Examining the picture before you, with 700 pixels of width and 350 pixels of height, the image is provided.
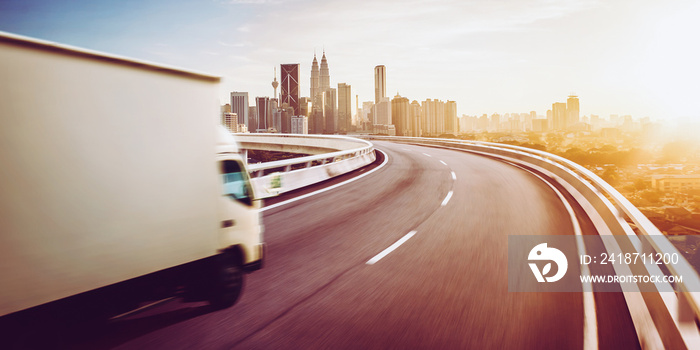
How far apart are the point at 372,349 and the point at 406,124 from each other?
191 m

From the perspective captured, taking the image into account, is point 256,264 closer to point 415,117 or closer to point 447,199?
point 447,199

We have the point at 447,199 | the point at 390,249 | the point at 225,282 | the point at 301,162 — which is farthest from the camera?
the point at 301,162

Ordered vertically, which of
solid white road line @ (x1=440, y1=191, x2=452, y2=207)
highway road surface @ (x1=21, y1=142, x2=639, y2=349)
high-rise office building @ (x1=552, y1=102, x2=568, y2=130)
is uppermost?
high-rise office building @ (x1=552, y1=102, x2=568, y2=130)

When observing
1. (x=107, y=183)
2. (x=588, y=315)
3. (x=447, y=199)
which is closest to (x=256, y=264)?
(x=107, y=183)

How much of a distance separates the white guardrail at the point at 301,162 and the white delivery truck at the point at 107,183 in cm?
113

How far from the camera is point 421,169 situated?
71.7 ft

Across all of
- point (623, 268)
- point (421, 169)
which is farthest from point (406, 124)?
point (623, 268)

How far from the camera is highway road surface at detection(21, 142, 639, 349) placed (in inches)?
161

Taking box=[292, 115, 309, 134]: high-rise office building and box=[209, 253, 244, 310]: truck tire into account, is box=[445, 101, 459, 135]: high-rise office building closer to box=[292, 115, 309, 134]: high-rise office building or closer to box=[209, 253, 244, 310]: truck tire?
box=[292, 115, 309, 134]: high-rise office building

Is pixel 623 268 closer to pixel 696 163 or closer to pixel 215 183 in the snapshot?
pixel 215 183

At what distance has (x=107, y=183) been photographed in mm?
3422

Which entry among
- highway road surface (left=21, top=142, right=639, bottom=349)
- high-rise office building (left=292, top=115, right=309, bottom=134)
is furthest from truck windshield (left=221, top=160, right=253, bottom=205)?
high-rise office building (left=292, top=115, right=309, bottom=134)

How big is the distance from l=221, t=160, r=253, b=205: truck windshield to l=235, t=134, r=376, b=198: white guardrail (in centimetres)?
25

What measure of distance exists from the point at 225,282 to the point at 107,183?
186 centimetres
